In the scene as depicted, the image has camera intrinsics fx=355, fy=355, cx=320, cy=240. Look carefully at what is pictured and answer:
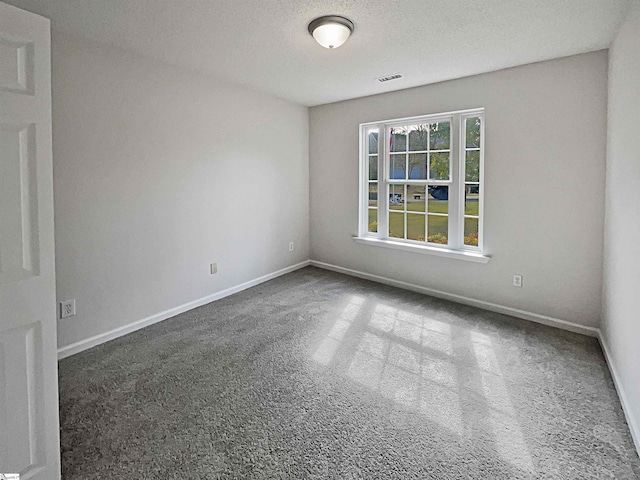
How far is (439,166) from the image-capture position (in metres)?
4.21

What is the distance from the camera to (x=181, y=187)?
365 cm

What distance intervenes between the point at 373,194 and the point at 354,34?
2458 mm

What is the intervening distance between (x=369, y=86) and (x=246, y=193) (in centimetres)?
195

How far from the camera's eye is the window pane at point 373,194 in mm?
4898

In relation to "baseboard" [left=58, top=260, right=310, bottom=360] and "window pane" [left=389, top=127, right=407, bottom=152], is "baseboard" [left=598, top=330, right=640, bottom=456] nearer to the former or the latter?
"window pane" [left=389, top=127, right=407, bottom=152]

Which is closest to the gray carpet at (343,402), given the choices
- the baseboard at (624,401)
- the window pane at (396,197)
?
the baseboard at (624,401)

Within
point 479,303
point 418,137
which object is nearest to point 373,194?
point 418,137

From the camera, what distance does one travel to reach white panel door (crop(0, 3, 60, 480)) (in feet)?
4.46

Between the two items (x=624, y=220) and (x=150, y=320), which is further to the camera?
(x=150, y=320)

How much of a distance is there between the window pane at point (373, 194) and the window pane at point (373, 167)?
4.3 inches

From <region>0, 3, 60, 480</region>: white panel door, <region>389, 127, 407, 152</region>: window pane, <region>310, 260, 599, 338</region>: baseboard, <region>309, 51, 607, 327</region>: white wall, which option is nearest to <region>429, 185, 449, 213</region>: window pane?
<region>309, 51, 607, 327</region>: white wall

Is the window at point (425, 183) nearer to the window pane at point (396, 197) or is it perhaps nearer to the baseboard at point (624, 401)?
the window pane at point (396, 197)

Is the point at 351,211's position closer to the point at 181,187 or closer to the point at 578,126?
the point at 181,187

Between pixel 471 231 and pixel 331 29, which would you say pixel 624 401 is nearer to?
pixel 471 231
